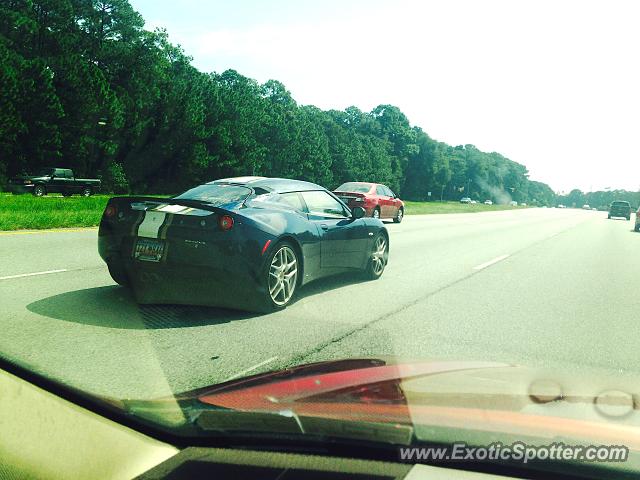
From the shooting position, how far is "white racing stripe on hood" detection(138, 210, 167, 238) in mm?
5566

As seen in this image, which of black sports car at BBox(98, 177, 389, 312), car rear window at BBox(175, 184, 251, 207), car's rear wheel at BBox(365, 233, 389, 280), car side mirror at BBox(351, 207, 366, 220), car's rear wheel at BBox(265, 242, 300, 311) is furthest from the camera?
car's rear wheel at BBox(365, 233, 389, 280)

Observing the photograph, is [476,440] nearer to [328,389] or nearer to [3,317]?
[328,389]

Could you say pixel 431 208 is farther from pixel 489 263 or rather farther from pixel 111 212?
pixel 111 212

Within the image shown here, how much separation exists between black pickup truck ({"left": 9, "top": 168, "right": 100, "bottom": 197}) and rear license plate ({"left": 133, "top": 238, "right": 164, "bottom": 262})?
114 feet

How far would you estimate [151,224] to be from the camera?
5602 millimetres

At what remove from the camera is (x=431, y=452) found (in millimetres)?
1816

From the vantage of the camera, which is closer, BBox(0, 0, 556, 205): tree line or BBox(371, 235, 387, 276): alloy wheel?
BBox(371, 235, 387, 276): alloy wheel

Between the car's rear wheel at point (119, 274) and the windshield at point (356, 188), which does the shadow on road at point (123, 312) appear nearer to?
the car's rear wheel at point (119, 274)

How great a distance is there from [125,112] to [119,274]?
5017cm

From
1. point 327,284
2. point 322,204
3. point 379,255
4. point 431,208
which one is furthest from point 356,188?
point 431,208

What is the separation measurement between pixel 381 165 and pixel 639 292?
268ft

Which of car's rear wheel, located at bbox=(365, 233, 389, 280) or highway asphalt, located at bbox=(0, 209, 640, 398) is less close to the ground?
car's rear wheel, located at bbox=(365, 233, 389, 280)

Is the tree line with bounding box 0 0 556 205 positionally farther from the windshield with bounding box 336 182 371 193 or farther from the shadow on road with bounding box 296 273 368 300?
the shadow on road with bounding box 296 273 368 300

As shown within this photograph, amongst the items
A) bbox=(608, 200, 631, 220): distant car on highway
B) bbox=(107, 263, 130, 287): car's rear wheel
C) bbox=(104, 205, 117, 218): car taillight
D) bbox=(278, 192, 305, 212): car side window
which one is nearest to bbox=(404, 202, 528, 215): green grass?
bbox=(608, 200, 631, 220): distant car on highway
